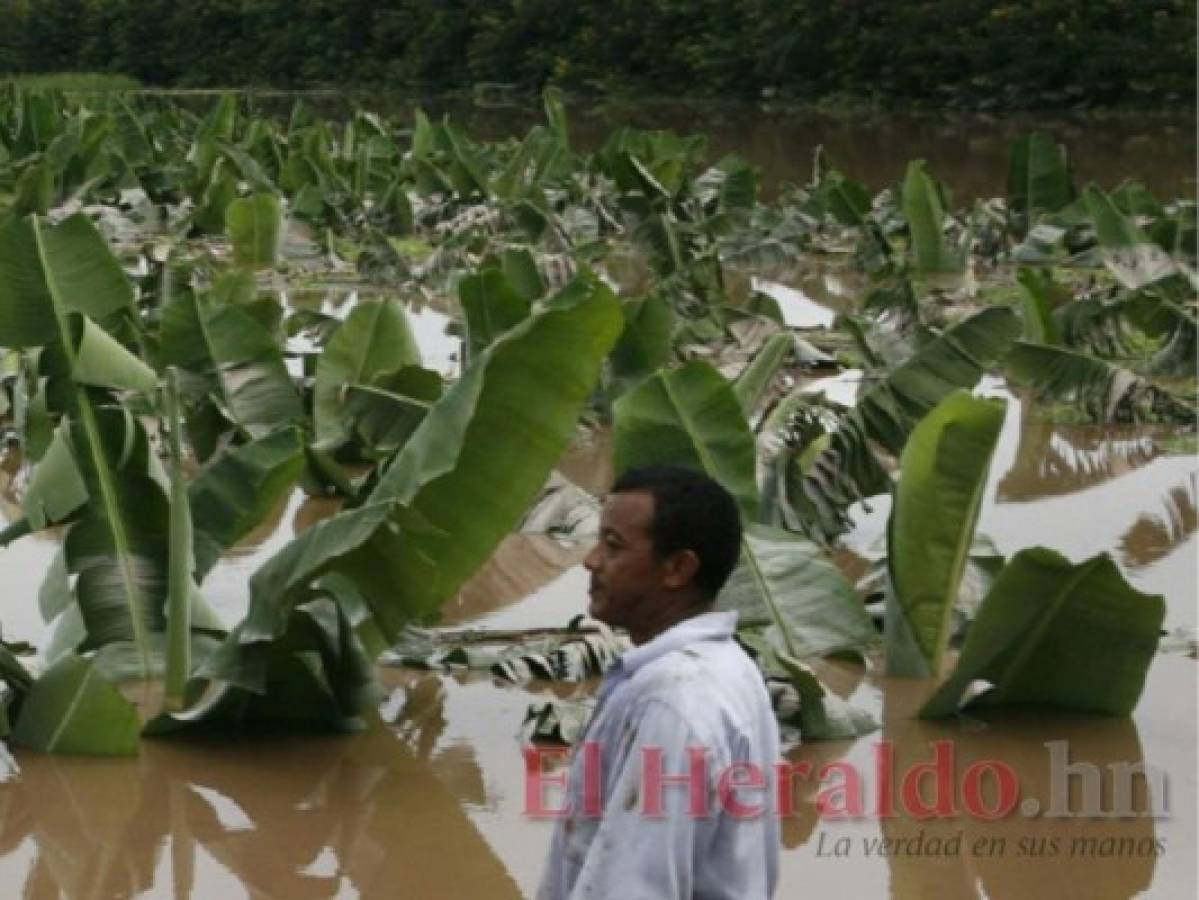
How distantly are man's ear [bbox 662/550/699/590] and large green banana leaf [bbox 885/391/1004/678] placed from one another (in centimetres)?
284

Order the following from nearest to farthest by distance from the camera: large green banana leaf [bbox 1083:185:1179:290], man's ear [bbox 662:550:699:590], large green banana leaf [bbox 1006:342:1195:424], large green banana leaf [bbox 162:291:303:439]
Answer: man's ear [bbox 662:550:699:590]
large green banana leaf [bbox 162:291:303:439]
large green banana leaf [bbox 1006:342:1195:424]
large green banana leaf [bbox 1083:185:1179:290]

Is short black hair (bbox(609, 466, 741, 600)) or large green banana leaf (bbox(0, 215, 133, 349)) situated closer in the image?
short black hair (bbox(609, 466, 741, 600))

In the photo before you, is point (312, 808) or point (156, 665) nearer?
point (312, 808)

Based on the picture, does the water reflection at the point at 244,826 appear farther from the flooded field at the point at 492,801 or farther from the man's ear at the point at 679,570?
the man's ear at the point at 679,570

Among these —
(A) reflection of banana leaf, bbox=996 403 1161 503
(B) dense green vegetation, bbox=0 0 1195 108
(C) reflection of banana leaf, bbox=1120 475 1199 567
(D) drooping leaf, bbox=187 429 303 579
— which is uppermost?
(B) dense green vegetation, bbox=0 0 1195 108

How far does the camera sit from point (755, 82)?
40375mm

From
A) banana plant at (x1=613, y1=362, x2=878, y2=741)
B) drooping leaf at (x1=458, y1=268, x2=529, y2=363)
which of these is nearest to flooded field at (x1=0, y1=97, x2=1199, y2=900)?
banana plant at (x1=613, y1=362, x2=878, y2=741)

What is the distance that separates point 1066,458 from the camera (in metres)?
9.68

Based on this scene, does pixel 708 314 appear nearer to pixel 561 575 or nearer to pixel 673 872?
pixel 561 575

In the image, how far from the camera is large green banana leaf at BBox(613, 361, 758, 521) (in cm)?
632

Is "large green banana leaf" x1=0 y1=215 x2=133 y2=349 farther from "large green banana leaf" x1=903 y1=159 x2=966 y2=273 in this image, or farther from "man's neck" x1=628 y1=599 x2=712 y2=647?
"large green banana leaf" x1=903 y1=159 x2=966 y2=273

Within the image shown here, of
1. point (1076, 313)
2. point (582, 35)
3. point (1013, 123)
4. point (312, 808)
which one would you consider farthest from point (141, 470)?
point (582, 35)

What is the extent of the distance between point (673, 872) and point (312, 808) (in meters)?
2.72

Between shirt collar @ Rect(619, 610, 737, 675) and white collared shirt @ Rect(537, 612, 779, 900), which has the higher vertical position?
shirt collar @ Rect(619, 610, 737, 675)
